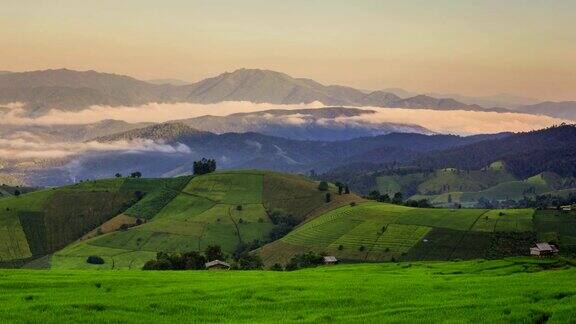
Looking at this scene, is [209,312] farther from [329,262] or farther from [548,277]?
[329,262]

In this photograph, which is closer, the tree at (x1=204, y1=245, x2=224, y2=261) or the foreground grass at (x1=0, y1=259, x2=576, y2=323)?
the foreground grass at (x1=0, y1=259, x2=576, y2=323)

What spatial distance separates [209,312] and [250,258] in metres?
136

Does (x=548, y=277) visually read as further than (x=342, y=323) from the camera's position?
Yes

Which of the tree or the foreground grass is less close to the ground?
the foreground grass

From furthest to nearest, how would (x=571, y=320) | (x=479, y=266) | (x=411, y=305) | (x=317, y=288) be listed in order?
(x=479, y=266) < (x=317, y=288) < (x=411, y=305) < (x=571, y=320)

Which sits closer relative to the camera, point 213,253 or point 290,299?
point 290,299

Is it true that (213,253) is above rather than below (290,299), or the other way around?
below

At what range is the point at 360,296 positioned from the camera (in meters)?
59.1

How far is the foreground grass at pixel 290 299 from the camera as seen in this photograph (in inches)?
1957

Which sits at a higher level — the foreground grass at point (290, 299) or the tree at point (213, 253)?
the foreground grass at point (290, 299)

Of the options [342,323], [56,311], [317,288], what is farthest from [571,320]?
[56,311]

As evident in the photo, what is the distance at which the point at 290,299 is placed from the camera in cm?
5809

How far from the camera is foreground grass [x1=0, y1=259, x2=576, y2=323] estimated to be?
49.7 meters

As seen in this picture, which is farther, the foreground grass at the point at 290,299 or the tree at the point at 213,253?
the tree at the point at 213,253
